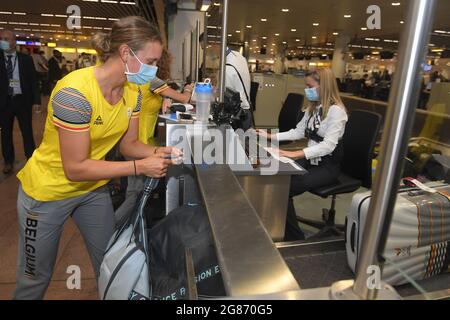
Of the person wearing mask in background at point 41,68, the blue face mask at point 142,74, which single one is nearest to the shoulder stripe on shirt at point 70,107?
the blue face mask at point 142,74

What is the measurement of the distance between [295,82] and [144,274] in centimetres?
800

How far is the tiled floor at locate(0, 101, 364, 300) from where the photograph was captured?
86.3 inches

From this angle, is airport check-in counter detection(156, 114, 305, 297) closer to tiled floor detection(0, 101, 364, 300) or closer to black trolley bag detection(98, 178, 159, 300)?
black trolley bag detection(98, 178, 159, 300)

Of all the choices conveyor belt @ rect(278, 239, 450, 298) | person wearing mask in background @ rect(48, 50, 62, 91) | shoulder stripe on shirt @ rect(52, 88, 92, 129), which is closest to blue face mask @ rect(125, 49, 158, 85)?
shoulder stripe on shirt @ rect(52, 88, 92, 129)

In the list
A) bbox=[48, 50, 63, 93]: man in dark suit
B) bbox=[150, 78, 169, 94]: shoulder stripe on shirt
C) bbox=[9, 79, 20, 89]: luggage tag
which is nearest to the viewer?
bbox=[150, 78, 169, 94]: shoulder stripe on shirt

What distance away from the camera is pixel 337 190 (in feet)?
8.54

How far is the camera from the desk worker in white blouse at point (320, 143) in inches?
102

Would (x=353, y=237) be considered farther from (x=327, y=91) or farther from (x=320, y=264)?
(x=327, y=91)

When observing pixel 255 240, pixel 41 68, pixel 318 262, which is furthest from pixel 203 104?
pixel 41 68

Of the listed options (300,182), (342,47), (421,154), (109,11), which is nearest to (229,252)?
(300,182)

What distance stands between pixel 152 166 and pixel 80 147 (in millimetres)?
274

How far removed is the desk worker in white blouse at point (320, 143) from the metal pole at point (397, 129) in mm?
1856

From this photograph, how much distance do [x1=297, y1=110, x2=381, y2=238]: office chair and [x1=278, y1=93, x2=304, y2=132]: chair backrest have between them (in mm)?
1250

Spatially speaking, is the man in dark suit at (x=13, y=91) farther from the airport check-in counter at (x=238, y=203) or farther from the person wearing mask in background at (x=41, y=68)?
the person wearing mask in background at (x=41, y=68)
